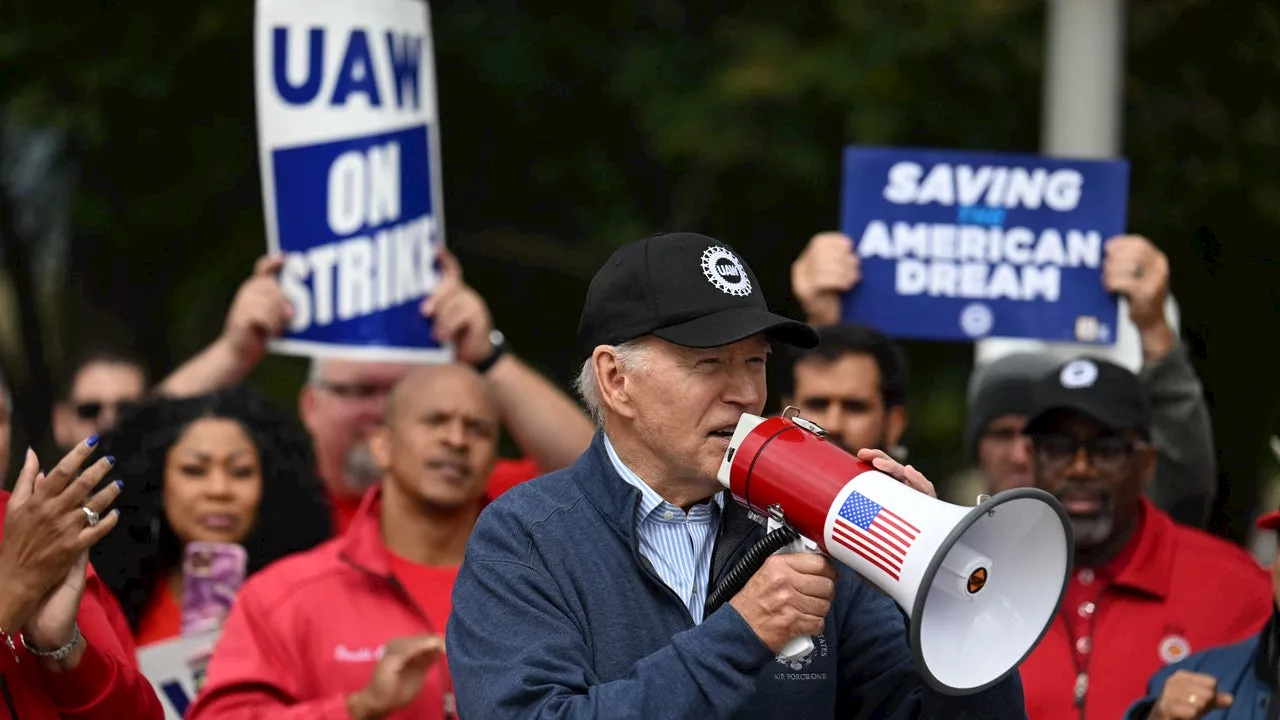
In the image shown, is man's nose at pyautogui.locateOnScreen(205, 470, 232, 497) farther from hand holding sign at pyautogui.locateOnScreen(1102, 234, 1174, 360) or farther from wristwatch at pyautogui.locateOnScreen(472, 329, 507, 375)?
hand holding sign at pyautogui.locateOnScreen(1102, 234, 1174, 360)

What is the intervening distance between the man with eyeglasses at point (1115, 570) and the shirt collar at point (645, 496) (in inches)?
75.2

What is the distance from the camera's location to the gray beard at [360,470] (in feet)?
21.5

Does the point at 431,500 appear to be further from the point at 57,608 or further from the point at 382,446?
the point at 57,608

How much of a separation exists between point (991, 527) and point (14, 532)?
6.24 ft

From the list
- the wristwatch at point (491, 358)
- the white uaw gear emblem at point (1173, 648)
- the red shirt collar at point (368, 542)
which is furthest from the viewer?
the wristwatch at point (491, 358)

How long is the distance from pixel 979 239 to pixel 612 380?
3113 mm

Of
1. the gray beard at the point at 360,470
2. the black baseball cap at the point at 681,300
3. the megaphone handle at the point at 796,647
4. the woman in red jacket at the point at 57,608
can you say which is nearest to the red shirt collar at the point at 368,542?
the gray beard at the point at 360,470

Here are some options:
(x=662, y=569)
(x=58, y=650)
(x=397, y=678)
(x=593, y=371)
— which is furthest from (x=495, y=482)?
(x=662, y=569)

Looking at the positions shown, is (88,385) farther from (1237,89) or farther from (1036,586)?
(1237,89)

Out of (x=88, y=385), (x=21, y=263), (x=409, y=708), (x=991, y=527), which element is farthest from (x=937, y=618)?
(x=21, y=263)

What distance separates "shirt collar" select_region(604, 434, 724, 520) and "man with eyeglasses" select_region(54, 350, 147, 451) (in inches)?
139

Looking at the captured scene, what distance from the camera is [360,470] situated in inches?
259

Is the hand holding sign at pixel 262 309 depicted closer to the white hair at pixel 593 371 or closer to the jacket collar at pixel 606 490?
the white hair at pixel 593 371

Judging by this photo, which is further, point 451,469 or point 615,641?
point 451,469
